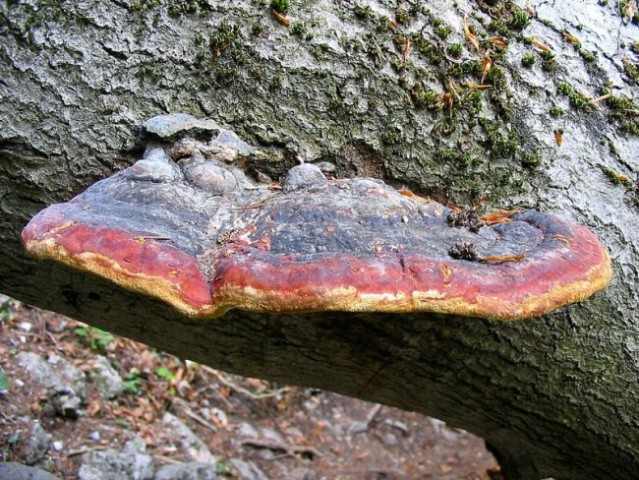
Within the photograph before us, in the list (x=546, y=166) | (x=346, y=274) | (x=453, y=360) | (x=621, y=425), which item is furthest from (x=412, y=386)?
(x=346, y=274)

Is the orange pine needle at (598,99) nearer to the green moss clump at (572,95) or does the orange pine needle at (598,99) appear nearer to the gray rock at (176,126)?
the green moss clump at (572,95)

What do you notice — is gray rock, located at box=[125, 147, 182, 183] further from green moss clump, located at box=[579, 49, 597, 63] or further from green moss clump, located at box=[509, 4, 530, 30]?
green moss clump, located at box=[579, 49, 597, 63]

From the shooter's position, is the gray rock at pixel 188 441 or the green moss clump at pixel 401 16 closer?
the green moss clump at pixel 401 16

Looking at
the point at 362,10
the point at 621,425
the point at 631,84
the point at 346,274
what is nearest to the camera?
the point at 346,274

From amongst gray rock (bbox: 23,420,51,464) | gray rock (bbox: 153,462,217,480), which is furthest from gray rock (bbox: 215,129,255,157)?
gray rock (bbox: 153,462,217,480)

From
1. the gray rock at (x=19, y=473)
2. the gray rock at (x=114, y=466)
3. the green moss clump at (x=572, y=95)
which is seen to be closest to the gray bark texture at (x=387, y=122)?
the green moss clump at (x=572, y=95)

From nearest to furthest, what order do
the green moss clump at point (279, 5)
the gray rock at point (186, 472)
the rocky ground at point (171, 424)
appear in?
1. the green moss clump at point (279, 5)
2. the rocky ground at point (171, 424)
3. the gray rock at point (186, 472)

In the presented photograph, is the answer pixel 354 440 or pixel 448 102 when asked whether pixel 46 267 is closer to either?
pixel 448 102
